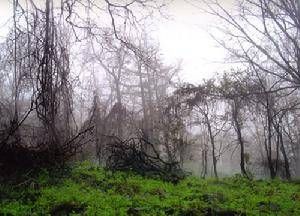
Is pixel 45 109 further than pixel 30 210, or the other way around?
pixel 45 109

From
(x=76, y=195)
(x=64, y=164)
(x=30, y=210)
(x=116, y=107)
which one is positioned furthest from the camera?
(x=116, y=107)

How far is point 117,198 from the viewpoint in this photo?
24.4 feet

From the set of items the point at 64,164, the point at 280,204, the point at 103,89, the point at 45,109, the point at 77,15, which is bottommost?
the point at 280,204

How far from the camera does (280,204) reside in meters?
8.54

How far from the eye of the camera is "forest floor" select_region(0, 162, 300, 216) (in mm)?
6562

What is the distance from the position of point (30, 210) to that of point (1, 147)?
2143 mm

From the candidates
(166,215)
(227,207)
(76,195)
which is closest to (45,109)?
(76,195)

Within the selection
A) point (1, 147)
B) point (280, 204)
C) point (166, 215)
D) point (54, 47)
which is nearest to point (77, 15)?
point (54, 47)

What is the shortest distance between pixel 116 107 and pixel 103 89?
2152 cm

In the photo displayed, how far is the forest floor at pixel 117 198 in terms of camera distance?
6562 millimetres

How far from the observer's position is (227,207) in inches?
297

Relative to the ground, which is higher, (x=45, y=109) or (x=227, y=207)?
(x=45, y=109)

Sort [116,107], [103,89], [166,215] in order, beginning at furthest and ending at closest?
[103,89] → [116,107] → [166,215]

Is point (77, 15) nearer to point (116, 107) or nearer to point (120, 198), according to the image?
point (120, 198)
